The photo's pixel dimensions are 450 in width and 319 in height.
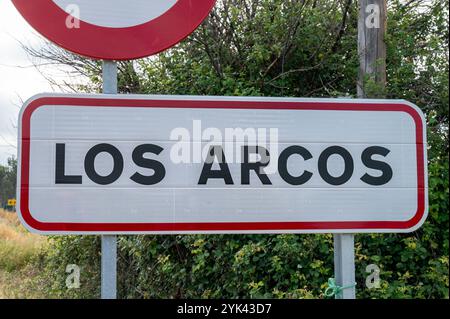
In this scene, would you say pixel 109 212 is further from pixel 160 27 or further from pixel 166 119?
pixel 160 27

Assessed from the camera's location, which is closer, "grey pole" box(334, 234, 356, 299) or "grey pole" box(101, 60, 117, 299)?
"grey pole" box(101, 60, 117, 299)

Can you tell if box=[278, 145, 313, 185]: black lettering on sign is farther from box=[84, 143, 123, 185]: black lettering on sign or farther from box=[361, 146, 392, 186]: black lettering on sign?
box=[84, 143, 123, 185]: black lettering on sign

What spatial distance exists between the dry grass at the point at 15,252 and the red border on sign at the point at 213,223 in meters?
3.74

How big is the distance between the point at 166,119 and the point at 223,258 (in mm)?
2181

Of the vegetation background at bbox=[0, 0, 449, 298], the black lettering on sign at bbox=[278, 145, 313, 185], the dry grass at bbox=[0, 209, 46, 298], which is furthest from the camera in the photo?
the dry grass at bbox=[0, 209, 46, 298]

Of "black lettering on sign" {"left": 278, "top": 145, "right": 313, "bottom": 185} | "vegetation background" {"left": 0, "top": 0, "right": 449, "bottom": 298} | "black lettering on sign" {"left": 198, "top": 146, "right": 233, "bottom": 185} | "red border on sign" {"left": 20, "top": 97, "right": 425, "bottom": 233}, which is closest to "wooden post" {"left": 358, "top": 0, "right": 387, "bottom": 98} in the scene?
"vegetation background" {"left": 0, "top": 0, "right": 449, "bottom": 298}

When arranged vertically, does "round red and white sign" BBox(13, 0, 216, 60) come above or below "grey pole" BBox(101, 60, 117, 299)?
above

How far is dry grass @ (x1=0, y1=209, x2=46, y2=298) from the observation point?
209 inches

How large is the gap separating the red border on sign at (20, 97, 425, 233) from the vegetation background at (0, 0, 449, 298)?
1582 millimetres

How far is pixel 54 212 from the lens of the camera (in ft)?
5.49

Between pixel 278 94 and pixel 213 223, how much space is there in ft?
8.75

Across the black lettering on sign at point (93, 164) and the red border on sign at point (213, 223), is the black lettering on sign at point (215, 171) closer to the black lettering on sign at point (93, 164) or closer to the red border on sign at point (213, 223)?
the red border on sign at point (213, 223)

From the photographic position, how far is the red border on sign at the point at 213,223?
168 centimetres
